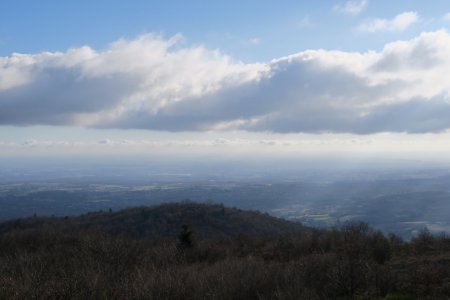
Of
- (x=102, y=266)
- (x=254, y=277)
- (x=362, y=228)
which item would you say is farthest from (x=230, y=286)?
(x=362, y=228)

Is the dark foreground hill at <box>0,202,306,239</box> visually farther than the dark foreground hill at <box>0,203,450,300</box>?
Yes

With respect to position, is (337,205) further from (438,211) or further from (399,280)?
(399,280)

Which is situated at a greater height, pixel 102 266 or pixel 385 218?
pixel 102 266

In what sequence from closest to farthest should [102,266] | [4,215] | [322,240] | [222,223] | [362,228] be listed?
1. [102,266]
2. [322,240]
3. [362,228]
4. [222,223]
5. [4,215]

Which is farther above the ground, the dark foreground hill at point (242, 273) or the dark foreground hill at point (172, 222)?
the dark foreground hill at point (242, 273)

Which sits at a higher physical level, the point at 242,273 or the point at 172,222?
the point at 242,273

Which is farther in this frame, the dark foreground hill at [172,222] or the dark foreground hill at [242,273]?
the dark foreground hill at [172,222]

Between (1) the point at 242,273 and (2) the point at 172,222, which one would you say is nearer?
(1) the point at 242,273

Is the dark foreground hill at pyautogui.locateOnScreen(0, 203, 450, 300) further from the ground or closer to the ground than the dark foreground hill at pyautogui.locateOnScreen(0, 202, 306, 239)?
further from the ground
